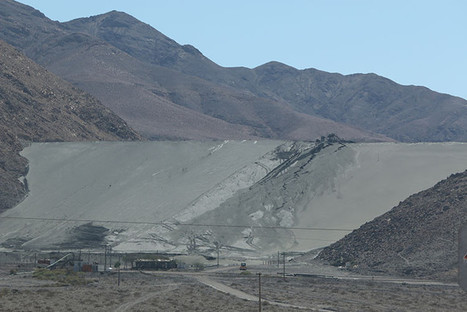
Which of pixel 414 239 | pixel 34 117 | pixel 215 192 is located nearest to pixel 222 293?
pixel 414 239

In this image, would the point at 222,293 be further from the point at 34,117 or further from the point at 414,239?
the point at 34,117

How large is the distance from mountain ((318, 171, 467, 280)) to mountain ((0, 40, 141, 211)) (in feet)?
167

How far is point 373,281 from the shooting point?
76.2 m

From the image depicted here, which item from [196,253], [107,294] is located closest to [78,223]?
[196,253]

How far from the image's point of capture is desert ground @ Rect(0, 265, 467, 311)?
182ft

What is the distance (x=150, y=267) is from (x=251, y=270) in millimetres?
9860

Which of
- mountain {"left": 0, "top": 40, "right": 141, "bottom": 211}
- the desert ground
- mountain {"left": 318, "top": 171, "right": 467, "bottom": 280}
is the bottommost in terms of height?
the desert ground

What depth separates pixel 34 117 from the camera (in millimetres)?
162625

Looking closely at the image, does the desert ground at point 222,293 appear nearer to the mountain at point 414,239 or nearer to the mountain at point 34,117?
the mountain at point 414,239

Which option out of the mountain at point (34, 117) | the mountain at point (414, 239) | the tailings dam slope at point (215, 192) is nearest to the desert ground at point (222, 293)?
the mountain at point (414, 239)

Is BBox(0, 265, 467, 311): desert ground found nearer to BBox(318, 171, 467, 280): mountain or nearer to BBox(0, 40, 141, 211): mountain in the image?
BBox(318, 171, 467, 280): mountain

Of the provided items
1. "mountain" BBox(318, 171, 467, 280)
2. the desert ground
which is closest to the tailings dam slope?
"mountain" BBox(318, 171, 467, 280)

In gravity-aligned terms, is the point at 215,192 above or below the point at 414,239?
above

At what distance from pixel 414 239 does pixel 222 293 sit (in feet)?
102
